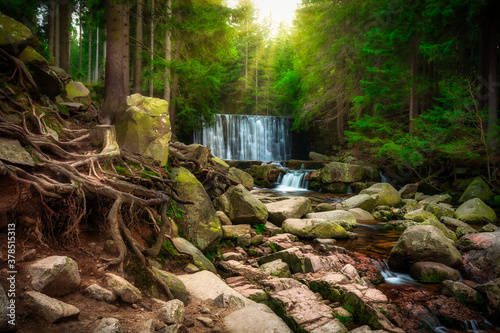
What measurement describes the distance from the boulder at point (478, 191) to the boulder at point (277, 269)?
385 inches

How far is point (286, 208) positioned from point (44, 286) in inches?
258

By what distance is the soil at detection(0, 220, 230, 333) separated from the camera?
195cm

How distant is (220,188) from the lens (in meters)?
7.57

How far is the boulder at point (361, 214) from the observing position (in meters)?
9.19

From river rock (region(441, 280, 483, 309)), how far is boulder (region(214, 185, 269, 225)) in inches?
155

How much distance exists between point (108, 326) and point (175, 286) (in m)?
1.20

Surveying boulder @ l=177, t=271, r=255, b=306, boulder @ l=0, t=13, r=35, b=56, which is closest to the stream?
boulder @ l=177, t=271, r=255, b=306

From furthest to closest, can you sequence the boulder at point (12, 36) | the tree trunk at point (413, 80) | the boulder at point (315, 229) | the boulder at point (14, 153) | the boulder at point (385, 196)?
the tree trunk at point (413, 80), the boulder at point (385, 196), the boulder at point (315, 229), the boulder at point (12, 36), the boulder at point (14, 153)

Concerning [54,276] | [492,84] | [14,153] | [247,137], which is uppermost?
[492,84]

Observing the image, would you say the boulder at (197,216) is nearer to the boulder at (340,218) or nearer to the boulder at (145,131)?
the boulder at (145,131)

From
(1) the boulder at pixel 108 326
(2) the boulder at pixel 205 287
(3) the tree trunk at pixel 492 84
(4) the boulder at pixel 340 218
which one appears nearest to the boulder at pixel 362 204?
(4) the boulder at pixel 340 218

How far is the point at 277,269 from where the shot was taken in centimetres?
484

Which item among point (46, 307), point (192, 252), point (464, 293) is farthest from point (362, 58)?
point (46, 307)

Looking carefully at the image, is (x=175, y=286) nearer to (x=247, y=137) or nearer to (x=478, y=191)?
A: (x=478, y=191)
